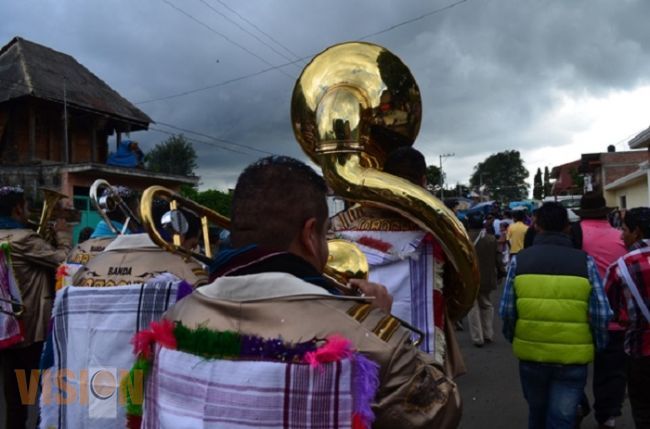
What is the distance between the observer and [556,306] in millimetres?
3004

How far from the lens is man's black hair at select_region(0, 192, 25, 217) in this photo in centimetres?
361

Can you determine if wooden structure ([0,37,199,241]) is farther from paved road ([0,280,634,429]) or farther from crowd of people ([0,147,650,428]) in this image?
crowd of people ([0,147,650,428])

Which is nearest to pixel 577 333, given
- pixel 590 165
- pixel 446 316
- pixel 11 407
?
pixel 446 316

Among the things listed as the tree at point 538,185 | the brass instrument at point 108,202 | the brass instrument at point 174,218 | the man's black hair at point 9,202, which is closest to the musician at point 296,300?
the brass instrument at point 174,218

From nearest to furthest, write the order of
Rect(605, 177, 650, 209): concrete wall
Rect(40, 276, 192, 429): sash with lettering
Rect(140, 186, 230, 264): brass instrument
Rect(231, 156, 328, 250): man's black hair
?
Rect(231, 156, 328, 250): man's black hair → Rect(140, 186, 230, 264): brass instrument → Rect(40, 276, 192, 429): sash with lettering → Rect(605, 177, 650, 209): concrete wall

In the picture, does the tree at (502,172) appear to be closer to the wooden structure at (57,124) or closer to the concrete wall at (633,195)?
the concrete wall at (633,195)

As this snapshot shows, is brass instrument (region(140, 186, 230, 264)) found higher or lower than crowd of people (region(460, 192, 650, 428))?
higher

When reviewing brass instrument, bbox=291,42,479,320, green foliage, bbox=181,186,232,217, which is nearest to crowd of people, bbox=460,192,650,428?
brass instrument, bbox=291,42,479,320

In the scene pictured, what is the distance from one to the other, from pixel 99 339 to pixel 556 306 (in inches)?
89.6

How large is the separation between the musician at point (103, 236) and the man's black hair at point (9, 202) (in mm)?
967

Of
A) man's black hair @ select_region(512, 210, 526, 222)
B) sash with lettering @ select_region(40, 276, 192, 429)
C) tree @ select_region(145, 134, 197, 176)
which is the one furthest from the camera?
tree @ select_region(145, 134, 197, 176)

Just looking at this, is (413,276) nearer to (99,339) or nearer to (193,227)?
(193,227)

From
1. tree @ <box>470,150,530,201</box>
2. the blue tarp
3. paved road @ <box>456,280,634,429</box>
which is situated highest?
tree @ <box>470,150,530,201</box>

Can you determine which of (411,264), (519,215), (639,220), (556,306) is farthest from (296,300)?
(519,215)
